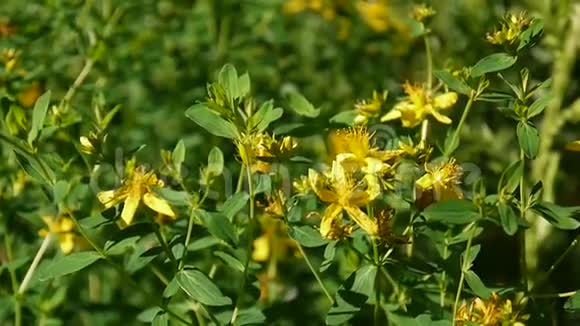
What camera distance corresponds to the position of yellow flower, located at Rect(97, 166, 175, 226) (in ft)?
3.73

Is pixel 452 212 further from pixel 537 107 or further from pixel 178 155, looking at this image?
pixel 178 155

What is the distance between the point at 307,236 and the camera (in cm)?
112

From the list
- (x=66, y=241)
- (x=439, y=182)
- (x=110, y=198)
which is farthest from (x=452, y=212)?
(x=66, y=241)

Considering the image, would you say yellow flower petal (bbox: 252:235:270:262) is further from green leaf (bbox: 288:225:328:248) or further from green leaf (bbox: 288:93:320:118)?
green leaf (bbox: 288:225:328:248)

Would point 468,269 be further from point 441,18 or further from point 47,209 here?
point 441,18

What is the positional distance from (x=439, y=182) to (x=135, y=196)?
1.04 feet

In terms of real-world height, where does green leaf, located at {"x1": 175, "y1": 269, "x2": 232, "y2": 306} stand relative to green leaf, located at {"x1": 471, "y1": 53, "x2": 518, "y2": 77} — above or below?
below

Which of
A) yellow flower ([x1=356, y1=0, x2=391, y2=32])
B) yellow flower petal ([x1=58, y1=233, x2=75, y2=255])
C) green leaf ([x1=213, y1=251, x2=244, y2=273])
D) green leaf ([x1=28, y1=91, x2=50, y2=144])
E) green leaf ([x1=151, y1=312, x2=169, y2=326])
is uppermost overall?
green leaf ([x1=28, y1=91, x2=50, y2=144])

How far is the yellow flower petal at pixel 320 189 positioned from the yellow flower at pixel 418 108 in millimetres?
219

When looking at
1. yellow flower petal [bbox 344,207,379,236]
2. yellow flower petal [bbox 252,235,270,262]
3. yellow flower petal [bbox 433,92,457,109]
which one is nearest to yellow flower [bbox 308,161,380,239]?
yellow flower petal [bbox 344,207,379,236]

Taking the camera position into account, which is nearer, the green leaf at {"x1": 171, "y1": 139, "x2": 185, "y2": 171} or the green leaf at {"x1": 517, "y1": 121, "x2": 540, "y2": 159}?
the green leaf at {"x1": 517, "y1": 121, "x2": 540, "y2": 159}

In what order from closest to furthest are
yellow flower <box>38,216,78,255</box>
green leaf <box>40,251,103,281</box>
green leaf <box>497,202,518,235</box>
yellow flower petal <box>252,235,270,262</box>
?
green leaf <box>497,202,518,235</box>
green leaf <box>40,251,103,281</box>
yellow flower <box>38,216,78,255</box>
yellow flower petal <box>252,235,270,262</box>

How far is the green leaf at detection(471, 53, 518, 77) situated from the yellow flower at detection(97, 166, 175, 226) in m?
0.35

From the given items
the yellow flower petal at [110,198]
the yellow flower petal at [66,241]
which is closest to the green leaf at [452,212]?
the yellow flower petal at [110,198]
